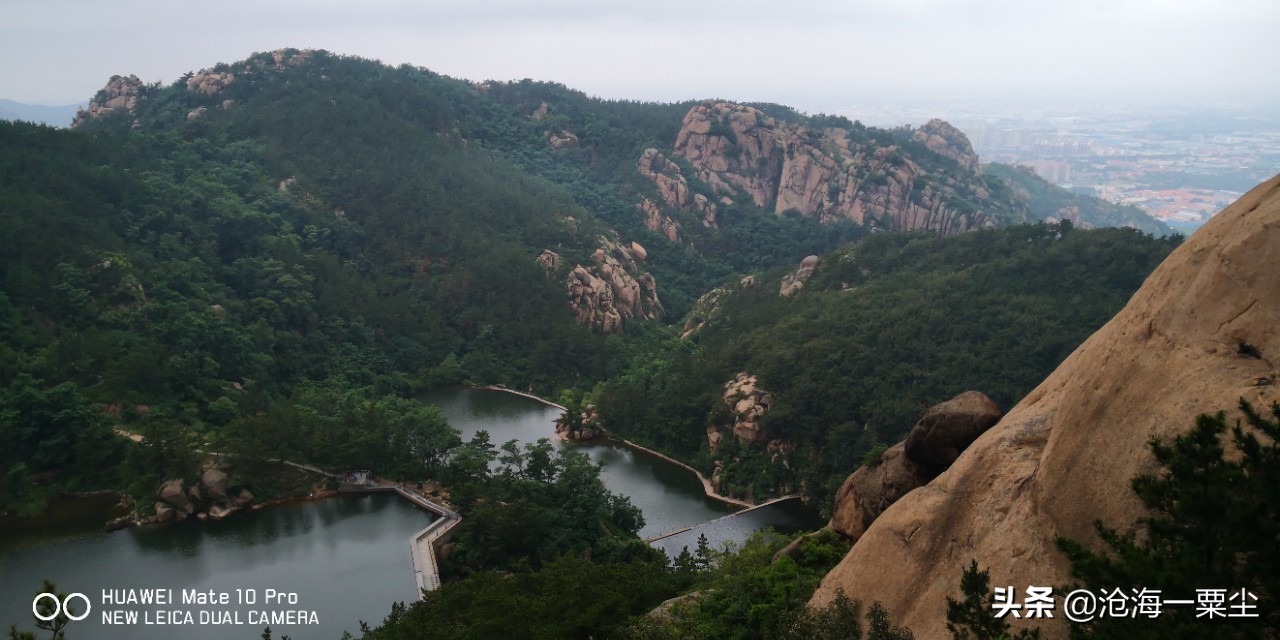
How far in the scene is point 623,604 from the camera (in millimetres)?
18609

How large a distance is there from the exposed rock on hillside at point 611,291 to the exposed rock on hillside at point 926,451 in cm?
4252

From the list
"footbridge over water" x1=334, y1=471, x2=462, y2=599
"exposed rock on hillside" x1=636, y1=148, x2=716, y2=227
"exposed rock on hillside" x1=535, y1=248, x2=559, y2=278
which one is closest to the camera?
"footbridge over water" x1=334, y1=471, x2=462, y2=599

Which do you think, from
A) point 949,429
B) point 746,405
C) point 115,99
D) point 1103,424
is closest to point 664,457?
point 746,405

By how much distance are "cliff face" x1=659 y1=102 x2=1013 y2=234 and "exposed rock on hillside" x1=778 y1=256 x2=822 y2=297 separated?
24.9 metres

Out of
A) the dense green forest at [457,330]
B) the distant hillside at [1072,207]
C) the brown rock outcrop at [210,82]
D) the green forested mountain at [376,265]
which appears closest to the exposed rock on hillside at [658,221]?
the green forested mountain at [376,265]

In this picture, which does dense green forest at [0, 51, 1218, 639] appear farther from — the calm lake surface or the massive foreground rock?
the calm lake surface

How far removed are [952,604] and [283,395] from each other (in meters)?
39.8

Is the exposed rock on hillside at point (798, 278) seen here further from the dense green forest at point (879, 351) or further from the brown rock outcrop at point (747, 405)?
the brown rock outcrop at point (747, 405)

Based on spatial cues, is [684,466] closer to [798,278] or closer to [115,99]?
[798,278]

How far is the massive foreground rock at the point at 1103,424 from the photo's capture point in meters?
9.40

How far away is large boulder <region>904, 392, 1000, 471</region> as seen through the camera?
15242mm

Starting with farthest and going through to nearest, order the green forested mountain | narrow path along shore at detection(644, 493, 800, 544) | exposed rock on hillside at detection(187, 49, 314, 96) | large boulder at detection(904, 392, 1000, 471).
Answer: exposed rock on hillside at detection(187, 49, 314, 96), the green forested mountain, narrow path along shore at detection(644, 493, 800, 544), large boulder at detection(904, 392, 1000, 471)

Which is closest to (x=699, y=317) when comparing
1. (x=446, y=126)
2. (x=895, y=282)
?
(x=895, y=282)

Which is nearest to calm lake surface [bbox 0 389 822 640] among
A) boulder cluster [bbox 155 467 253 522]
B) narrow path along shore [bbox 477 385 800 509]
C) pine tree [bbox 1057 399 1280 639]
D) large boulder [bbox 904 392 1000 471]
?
boulder cluster [bbox 155 467 253 522]
